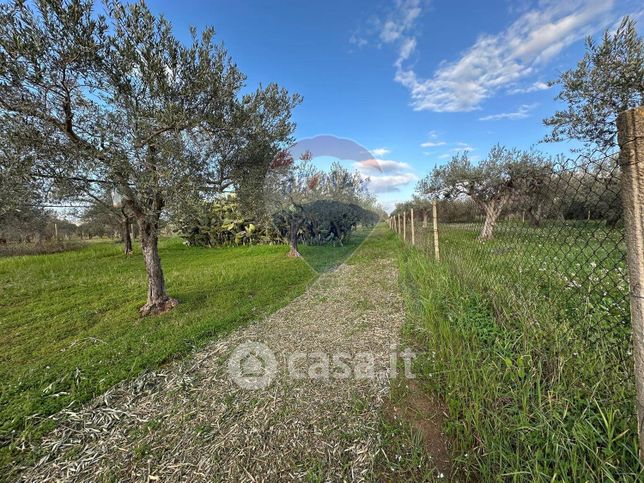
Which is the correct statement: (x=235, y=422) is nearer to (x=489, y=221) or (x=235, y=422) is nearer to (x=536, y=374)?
(x=536, y=374)

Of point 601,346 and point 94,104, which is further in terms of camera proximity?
point 94,104

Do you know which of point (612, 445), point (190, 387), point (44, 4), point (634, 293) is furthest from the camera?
point (44, 4)

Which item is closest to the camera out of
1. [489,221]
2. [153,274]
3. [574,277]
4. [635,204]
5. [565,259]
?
[635,204]

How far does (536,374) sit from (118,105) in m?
6.40

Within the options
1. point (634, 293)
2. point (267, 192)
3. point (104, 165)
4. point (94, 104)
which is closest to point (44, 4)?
point (94, 104)

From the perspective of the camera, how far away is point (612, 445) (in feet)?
5.00

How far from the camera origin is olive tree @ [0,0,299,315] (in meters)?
3.55

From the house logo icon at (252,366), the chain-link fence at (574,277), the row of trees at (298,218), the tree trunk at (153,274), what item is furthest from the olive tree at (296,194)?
the chain-link fence at (574,277)

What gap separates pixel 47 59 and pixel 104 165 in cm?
146

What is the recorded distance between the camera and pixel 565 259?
8.92 ft

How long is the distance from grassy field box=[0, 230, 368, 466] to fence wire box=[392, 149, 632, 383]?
4083 mm

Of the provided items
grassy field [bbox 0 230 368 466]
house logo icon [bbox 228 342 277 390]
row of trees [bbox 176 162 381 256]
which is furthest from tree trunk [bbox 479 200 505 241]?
row of trees [bbox 176 162 381 256]

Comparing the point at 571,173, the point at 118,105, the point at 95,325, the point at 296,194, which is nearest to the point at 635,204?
the point at 571,173

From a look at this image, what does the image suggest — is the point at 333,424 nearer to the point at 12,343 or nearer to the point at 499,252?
the point at 499,252
